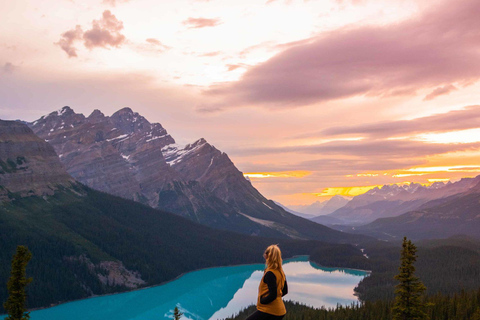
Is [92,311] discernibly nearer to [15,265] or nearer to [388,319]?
[388,319]

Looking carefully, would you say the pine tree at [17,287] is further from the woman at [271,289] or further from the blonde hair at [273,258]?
the blonde hair at [273,258]

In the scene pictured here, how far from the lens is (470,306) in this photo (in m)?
120

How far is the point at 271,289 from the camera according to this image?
18141 millimetres

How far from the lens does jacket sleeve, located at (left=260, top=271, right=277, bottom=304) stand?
59.3ft

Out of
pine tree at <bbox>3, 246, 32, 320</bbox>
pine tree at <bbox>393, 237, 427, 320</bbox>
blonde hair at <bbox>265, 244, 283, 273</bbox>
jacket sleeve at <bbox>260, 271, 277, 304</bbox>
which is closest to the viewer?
jacket sleeve at <bbox>260, 271, 277, 304</bbox>

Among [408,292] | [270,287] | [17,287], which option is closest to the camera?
[270,287]

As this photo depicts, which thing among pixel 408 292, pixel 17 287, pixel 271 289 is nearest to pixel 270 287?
pixel 271 289

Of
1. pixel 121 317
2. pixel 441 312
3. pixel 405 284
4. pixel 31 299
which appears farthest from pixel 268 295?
pixel 31 299

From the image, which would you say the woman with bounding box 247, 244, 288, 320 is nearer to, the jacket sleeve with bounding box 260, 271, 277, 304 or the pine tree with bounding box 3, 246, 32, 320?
the jacket sleeve with bounding box 260, 271, 277, 304

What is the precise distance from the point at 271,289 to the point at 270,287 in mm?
87

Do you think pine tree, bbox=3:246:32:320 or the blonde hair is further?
pine tree, bbox=3:246:32:320

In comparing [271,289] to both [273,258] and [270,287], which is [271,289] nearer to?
[270,287]

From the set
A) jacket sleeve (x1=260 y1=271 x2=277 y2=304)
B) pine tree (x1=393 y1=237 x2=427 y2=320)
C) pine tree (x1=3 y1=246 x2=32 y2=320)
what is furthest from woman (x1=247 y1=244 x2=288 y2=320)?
pine tree (x1=3 y1=246 x2=32 y2=320)

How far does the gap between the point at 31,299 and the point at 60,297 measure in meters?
14.6
